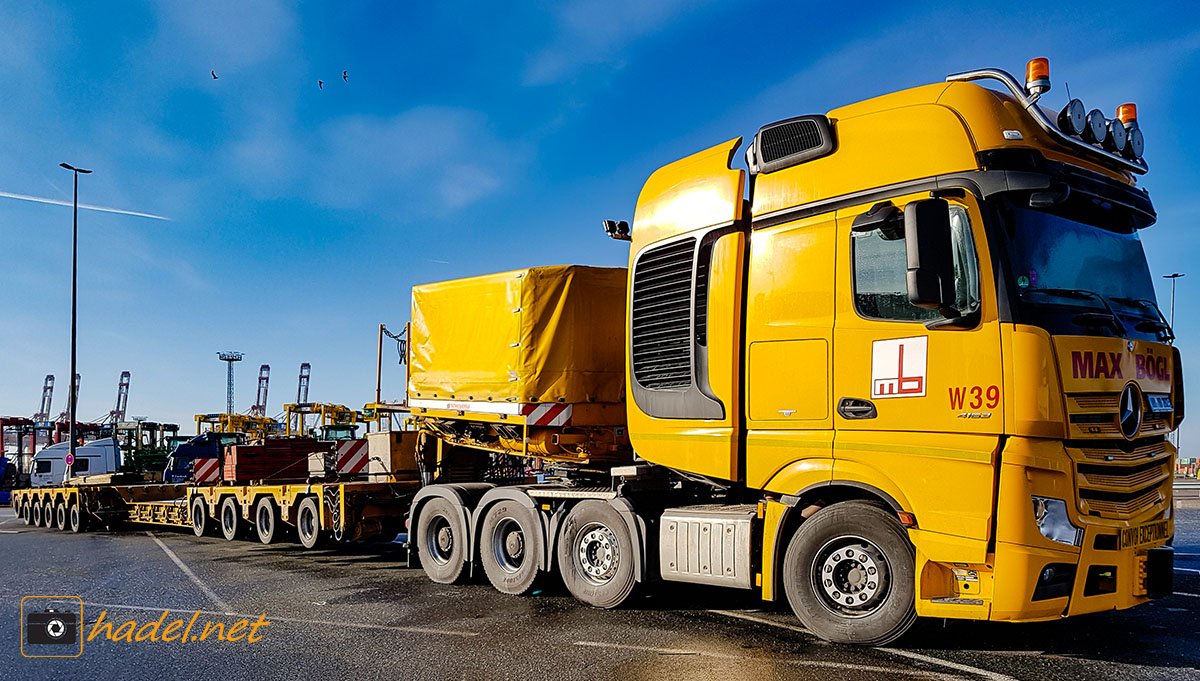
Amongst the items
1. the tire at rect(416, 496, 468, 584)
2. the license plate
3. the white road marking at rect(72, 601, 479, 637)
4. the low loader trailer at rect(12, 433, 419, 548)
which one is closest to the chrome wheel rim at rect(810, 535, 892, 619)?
the license plate

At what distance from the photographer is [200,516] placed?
15.2 metres

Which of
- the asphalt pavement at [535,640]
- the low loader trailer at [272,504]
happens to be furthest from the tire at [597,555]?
the low loader trailer at [272,504]

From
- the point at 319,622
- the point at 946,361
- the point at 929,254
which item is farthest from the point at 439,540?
the point at 929,254

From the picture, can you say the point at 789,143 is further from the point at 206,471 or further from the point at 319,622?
the point at 206,471

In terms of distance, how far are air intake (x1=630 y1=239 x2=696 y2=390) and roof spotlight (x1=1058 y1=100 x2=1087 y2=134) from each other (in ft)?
8.77

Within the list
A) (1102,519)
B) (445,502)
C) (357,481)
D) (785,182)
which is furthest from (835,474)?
(357,481)

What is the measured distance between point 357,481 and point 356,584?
2813mm

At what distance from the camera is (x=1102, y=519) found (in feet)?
17.3

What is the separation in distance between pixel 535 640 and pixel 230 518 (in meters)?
9.61

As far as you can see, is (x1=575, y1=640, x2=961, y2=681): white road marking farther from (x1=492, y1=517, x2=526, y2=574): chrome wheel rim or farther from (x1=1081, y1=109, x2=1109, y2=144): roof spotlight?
(x1=1081, y1=109, x2=1109, y2=144): roof spotlight

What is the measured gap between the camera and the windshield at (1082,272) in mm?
5320

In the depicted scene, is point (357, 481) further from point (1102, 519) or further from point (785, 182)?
point (1102, 519)

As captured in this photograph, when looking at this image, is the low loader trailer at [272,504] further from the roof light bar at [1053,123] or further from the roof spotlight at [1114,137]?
the roof spotlight at [1114,137]

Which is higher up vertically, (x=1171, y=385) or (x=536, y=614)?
(x=1171, y=385)
